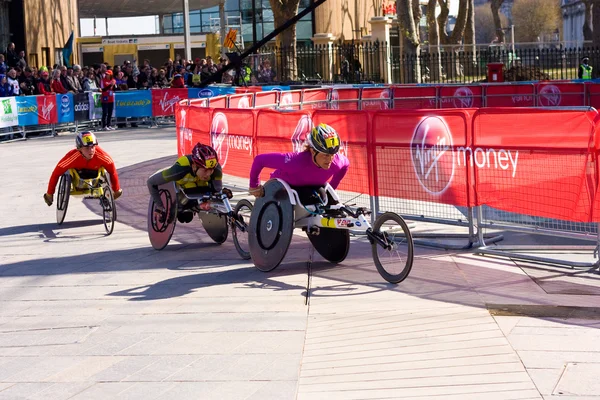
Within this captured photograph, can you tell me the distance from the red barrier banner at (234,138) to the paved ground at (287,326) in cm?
253

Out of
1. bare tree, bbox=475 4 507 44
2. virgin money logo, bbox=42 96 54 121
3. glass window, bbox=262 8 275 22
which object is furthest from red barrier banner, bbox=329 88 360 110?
bare tree, bbox=475 4 507 44

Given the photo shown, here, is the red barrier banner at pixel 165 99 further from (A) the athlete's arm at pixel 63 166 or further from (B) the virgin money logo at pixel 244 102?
(A) the athlete's arm at pixel 63 166

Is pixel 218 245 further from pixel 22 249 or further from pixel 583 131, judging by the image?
pixel 583 131

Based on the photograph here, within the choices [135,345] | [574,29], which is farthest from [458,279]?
[574,29]

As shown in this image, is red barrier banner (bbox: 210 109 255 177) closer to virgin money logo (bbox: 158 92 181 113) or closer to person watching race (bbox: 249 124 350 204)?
person watching race (bbox: 249 124 350 204)

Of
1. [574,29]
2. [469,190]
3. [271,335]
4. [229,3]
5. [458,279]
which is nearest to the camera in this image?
[271,335]

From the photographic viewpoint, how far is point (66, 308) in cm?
900

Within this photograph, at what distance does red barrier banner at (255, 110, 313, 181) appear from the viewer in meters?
12.9

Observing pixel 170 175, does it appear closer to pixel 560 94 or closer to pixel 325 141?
pixel 325 141

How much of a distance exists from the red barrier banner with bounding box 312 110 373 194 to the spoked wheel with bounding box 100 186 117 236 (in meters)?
3.06

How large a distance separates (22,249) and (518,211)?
595cm

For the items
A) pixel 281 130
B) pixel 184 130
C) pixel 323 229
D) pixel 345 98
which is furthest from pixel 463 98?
pixel 323 229

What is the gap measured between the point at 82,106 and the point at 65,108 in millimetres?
1086

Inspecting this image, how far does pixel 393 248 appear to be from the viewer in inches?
370
